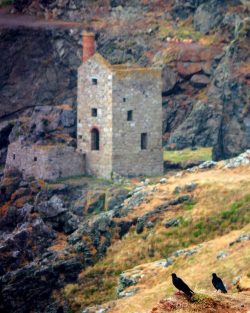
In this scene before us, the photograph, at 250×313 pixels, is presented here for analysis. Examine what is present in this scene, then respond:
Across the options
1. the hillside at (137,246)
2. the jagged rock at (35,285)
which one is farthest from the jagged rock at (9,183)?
the jagged rock at (35,285)

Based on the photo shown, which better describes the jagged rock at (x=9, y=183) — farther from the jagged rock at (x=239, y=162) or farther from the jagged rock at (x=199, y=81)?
the jagged rock at (x=239, y=162)

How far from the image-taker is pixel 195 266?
70.1m

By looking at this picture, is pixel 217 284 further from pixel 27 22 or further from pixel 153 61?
pixel 27 22

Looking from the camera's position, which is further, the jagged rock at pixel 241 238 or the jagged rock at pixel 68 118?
the jagged rock at pixel 68 118

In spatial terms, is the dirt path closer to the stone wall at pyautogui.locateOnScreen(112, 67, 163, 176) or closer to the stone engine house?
the stone engine house

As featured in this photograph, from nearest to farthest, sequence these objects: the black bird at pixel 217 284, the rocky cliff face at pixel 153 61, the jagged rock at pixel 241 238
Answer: the black bird at pixel 217 284
the jagged rock at pixel 241 238
the rocky cliff face at pixel 153 61

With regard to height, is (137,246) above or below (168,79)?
below

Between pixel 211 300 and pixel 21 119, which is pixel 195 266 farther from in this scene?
pixel 21 119

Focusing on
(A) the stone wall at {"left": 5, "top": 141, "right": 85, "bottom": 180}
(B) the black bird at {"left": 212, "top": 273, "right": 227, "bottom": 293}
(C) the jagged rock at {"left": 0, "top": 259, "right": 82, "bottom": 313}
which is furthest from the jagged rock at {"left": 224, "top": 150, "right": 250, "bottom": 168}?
(B) the black bird at {"left": 212, "top": 273, "right": 227, "bottom": 293}

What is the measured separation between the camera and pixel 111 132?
336 feet

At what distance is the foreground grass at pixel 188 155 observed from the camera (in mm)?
104625

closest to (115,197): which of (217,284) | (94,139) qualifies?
(94,139)

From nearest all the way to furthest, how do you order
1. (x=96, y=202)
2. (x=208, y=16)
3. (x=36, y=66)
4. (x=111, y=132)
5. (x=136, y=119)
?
(x=96, y=202)
(x=111, y=132)
(x=136, y=119)
(x=208, y=16)
(x=36, y=66)

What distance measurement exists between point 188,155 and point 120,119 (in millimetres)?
5302
